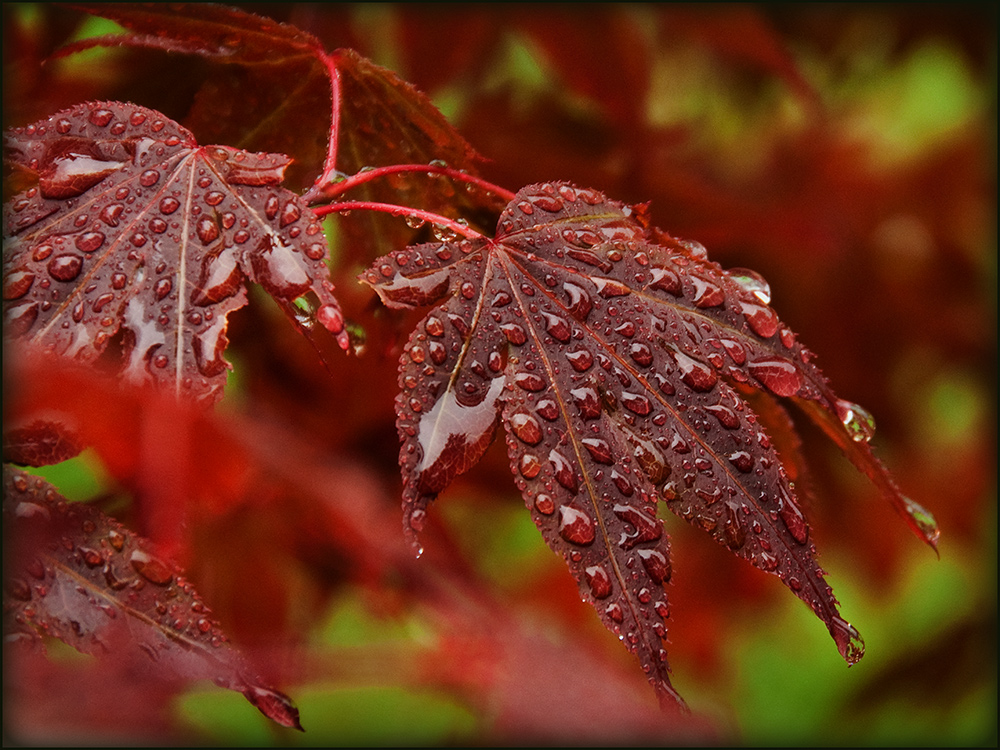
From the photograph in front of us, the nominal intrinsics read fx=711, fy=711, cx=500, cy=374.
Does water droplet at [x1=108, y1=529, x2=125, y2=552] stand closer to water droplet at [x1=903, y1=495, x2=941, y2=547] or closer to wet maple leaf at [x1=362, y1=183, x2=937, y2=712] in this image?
wet maple leaf at [x1=362, y1=183, x2=937, y2=712]

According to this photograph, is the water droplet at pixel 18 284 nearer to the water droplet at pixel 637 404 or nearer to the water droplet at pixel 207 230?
the water droplet at pixel 207 230

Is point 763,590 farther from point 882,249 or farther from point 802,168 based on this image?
point 802,168

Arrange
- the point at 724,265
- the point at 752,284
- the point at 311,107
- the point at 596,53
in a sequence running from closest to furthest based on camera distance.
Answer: the point at 752,284, the point at 311,107, the point at 596,53, the point at 724,265

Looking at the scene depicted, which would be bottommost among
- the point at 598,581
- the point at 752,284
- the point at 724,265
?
the point at 724,265

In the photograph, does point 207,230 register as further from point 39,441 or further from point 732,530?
point 732,530

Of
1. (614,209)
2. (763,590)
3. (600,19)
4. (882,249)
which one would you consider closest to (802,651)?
(763,590)

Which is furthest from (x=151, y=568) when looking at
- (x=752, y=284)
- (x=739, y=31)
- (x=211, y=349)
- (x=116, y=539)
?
(x=739, y=31)

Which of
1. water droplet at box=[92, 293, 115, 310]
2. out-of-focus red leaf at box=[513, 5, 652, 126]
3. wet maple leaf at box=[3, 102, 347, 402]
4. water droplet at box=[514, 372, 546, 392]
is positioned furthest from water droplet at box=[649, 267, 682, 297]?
out-of-focus red leaf at box=[513, 5, 652, 126]
